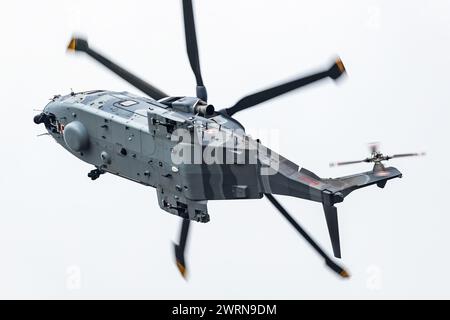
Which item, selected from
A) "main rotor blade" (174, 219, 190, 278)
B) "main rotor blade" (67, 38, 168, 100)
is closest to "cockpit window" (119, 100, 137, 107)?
"main rotor blade" (67, 38, 168, 100)

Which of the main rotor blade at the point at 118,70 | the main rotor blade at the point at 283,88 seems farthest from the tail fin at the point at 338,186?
the main rotor blade at the point at 118,70

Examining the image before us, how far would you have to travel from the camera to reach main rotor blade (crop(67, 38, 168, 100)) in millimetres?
40844

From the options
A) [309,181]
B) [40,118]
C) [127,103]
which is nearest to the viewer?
[309,181]

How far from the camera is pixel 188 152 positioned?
3628 centimetres

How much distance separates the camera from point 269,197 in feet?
118

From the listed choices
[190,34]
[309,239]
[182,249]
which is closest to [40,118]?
[190,34]

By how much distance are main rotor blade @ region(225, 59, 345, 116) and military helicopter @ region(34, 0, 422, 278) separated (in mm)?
38

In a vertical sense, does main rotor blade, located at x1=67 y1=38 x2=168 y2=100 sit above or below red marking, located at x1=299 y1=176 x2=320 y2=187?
above

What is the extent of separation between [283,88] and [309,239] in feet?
19.7

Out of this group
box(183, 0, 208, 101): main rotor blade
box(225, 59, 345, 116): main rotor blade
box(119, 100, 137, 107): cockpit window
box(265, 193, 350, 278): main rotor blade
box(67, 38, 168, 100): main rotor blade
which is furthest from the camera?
box(67, 38, 168, 100): main rotor blade

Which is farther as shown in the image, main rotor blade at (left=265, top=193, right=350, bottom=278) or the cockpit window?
the cockpit window

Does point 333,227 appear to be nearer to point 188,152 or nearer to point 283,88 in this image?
point 283,88

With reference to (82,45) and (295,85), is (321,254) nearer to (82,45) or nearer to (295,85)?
(295,85)

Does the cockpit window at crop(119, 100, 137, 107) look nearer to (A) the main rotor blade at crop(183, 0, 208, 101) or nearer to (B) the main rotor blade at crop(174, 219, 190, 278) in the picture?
(A) the main rotor blade at crop(183, 0, 208, 101)
